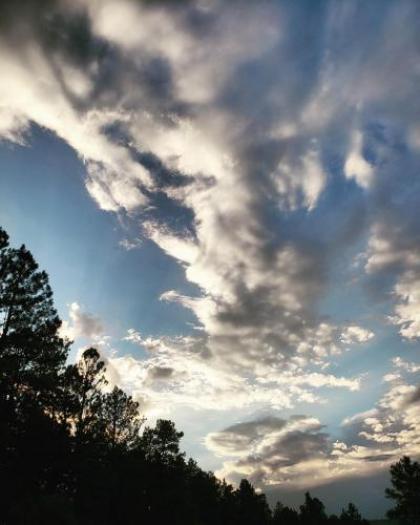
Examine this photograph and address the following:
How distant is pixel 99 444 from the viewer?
3400 cm

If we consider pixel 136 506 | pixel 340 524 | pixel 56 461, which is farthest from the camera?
pixel 340 524

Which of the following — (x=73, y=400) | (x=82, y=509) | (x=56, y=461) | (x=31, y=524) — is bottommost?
(x=31, y=524)

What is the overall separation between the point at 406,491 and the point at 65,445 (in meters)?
46.8

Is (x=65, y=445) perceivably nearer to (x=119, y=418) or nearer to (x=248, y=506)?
(x=119, y=418)

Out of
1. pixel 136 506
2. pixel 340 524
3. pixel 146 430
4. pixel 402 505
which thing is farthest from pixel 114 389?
pixel 340 524

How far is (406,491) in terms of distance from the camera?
172 ft

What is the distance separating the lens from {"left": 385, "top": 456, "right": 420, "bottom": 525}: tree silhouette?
50938 millimetres

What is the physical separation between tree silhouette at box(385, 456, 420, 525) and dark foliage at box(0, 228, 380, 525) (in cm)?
14

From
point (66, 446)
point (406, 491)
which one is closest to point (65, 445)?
point (66, 446)

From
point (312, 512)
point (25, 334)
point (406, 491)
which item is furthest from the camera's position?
point (312, 512)

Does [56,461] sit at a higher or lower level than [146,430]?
lower

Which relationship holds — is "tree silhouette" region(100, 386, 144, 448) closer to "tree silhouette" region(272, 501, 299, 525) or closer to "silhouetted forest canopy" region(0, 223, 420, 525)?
"silhouetted forest canopy" region(0, 223, 420, 525)

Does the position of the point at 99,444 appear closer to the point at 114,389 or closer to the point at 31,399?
the point at 114,389

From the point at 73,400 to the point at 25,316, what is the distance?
11.3m
